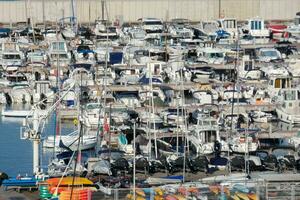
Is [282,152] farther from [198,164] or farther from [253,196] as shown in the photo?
[253,196]

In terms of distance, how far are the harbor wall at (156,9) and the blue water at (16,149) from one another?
14898 millimetres

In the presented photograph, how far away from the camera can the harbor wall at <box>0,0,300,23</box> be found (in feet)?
164

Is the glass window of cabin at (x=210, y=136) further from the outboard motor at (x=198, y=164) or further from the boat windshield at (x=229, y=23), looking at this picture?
the boat windshield at (x=229, y=23)

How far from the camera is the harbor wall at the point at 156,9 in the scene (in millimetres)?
49844

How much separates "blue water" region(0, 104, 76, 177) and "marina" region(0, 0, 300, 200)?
0.04 metres

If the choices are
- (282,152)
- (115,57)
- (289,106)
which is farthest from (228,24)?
(282,152)

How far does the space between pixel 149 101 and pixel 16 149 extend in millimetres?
3284

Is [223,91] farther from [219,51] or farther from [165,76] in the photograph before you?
[219,51]

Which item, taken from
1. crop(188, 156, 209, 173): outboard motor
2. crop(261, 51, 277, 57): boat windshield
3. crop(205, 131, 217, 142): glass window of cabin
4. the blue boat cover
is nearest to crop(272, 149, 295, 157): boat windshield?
Result: crop(205, 131, 217, 142): glass window of cabin

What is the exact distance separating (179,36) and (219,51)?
415 centimetres

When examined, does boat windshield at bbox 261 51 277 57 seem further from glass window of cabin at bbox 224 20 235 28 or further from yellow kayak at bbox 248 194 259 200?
yellow kayak at bbox 248 194 259 200

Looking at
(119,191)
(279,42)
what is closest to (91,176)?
(119,191)

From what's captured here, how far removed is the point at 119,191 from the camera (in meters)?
20.8

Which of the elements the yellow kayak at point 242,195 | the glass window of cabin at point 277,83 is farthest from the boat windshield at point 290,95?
the yellow kayak at point 242,195
